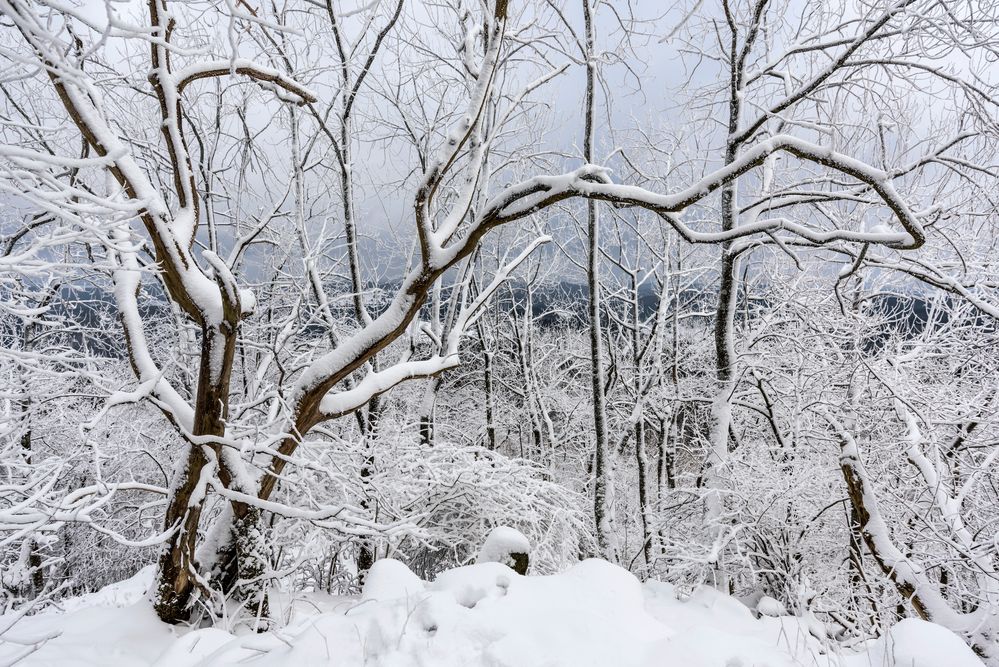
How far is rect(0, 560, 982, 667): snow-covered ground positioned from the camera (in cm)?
240

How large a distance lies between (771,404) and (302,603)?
6635mm

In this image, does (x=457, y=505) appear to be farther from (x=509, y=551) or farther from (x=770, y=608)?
(x=770, y=608)

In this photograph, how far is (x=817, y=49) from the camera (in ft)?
19.4

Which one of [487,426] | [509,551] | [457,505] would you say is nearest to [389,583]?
[509,551]

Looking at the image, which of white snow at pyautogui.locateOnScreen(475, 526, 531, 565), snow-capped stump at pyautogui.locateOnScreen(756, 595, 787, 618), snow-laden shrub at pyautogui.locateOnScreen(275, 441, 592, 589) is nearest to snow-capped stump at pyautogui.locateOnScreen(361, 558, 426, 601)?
white snow at pyautogui.locateOnScreen(475, 526, 531, 565)

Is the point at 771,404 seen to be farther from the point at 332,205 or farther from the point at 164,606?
the point at 332,205

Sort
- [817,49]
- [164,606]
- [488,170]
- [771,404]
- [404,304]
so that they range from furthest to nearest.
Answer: [488,170] → [771,404] → [817,49] → [404,304] → [164,606]

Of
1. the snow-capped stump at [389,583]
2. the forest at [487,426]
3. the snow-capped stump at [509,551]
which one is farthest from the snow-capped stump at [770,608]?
the snow-capped stump at [389,583]

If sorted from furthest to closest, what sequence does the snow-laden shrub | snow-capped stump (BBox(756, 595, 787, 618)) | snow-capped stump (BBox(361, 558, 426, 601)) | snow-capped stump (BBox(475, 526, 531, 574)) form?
1. the snow-laden shrub
2. snow-capped stump (BBox(756, 595, 787, 618))
3. snow-capped stump (BBox(475, 526, 531, 574))
4. snow-capped stump (BBox(361, 558, 426, 601))

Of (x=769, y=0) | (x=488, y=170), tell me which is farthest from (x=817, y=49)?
(x=488, y=170)

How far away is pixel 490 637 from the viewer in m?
2.62

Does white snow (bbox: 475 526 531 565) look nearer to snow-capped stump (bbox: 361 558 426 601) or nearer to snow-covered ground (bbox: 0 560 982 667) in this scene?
snow-covered ground (bbox: 0 560 982 667)

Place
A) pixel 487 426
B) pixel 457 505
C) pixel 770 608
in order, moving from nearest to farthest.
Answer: pixel 770 608 → pixel 457 505 → pixel 487 426

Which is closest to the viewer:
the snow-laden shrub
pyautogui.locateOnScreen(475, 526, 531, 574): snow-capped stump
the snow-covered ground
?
the snow-covered ground
